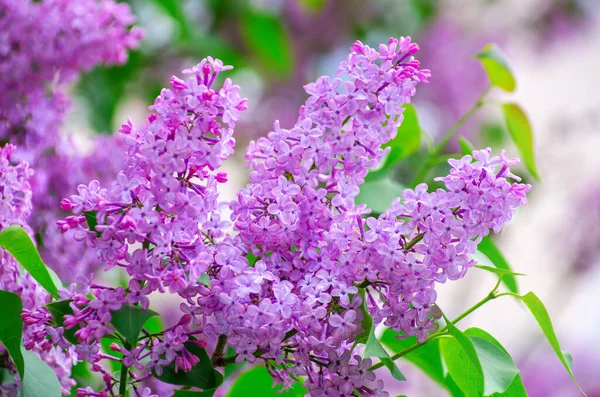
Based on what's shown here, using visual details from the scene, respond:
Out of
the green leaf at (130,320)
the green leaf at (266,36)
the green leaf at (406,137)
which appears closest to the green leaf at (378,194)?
the green leaf at (406,137)

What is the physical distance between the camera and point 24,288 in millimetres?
402

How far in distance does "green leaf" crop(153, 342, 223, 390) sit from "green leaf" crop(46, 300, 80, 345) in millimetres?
42

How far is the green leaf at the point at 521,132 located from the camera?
21.8 inches

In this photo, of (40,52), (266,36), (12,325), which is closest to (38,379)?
(12,325)

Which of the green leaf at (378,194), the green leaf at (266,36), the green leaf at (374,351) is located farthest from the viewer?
the green leaf at (266,36)

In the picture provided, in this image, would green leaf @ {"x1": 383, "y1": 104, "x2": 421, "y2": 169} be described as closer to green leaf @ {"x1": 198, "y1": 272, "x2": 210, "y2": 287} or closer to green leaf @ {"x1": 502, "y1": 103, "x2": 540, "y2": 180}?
green leaf @ {"x1": 502, "y1": 103, "x2": 540, "y2": 180}

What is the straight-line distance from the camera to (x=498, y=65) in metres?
0.55

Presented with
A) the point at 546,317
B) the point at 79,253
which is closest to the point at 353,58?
the point at 546,317

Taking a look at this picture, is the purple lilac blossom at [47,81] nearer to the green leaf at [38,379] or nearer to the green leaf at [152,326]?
the green leaf at [152,326]

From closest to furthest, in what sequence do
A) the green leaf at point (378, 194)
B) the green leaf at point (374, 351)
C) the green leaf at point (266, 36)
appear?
the green leaf at point (374, 351), the green leaf at point (378, 194), the green leaf at point (266, 36)

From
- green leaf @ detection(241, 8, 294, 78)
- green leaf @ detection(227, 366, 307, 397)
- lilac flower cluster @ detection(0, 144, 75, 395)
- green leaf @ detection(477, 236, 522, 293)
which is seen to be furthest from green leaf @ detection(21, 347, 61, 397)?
green leaf @ detection(241, 8, 294, 78)

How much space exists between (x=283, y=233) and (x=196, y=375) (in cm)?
8

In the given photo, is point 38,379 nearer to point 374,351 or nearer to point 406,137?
point 374,351

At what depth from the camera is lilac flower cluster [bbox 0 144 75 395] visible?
0.37m
